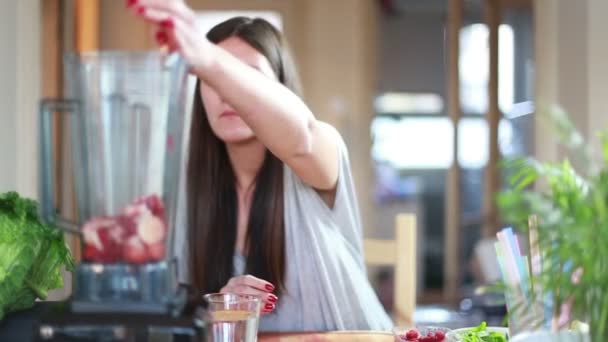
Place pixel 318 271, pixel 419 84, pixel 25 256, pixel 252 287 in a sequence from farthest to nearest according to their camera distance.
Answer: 1. pixel 419 84
2. pixel 318 271
3. pixel 252 287
4. pixel 25 256

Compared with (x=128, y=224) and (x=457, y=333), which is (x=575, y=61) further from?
(x=128, y=224)

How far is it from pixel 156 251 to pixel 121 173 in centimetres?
7

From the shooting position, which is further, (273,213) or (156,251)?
(273,213)

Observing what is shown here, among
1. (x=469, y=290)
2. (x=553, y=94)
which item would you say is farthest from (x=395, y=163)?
(x=553, y=94)

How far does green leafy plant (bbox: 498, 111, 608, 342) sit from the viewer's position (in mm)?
646

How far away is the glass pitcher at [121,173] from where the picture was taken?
27.8 inches

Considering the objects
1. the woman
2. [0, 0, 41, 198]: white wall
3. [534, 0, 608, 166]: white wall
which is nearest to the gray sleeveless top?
the woman

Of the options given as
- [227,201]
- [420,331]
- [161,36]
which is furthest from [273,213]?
[161,36]

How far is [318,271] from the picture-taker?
4.36 feet

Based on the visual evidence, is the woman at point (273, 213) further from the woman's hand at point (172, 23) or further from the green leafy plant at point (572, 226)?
the green leafy plant at point (572, 226)

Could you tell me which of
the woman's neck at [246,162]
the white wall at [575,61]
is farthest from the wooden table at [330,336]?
A: the white wall at [575,61]

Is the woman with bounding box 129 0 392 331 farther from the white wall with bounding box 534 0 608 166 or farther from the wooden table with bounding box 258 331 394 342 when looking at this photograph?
the white wall with bounding box 534 0 608 166

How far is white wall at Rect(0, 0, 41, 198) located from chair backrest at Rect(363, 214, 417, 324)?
1.18 meters

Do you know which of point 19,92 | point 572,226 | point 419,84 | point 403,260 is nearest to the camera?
point 572,226
